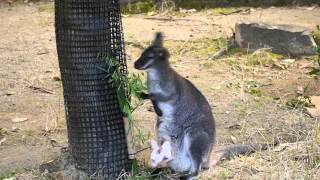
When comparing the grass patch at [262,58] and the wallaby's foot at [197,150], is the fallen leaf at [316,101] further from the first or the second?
the wallaby's foot at [197,150]

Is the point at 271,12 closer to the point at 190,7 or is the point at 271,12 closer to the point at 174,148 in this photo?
the point at 190,7

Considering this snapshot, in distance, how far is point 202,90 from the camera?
23.4ft

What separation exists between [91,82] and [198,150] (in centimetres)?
94

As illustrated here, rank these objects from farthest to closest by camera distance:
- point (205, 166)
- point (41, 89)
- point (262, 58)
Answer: point (262, 58)
point (41, 89)
point (205, 166)

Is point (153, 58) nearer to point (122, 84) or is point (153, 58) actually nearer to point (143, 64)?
point (143, 64)

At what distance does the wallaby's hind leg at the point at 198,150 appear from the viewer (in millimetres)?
4750

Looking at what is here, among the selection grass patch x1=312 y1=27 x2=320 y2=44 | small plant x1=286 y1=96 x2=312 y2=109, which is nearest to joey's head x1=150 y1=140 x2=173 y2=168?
small plant x1=286 y1=96 x2=312 y2=109

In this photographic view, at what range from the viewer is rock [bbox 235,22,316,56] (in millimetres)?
8227

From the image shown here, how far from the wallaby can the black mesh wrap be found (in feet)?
1.18

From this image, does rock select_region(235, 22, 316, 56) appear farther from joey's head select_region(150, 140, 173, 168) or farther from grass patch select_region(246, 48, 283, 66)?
joey's head select_region(150, 140, 173, 168)

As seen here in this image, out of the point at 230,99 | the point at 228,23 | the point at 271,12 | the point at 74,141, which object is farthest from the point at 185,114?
the point at 271,12

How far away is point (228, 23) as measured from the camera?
9891mm

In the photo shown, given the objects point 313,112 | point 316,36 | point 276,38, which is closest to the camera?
point 313,112

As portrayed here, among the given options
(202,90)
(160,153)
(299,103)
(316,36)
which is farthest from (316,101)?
(160,153)
